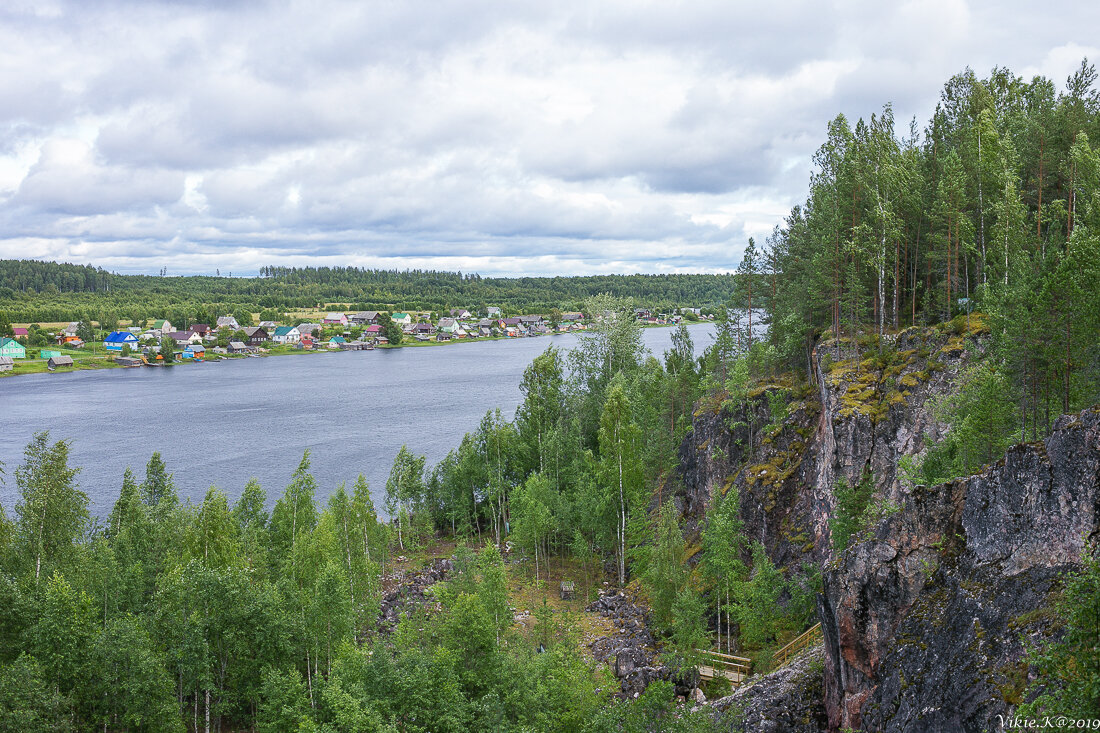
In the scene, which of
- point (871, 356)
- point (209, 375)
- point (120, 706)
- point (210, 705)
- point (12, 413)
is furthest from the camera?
point (209, 375)

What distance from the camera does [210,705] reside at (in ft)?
94.0

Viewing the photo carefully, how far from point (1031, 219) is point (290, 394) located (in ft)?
327

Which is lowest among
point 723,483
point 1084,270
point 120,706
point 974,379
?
point 120,706

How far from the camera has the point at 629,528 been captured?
43.9 m

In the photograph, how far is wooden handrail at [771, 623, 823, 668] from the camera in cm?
2848

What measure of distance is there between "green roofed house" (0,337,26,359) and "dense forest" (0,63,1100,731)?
119348 millimetres

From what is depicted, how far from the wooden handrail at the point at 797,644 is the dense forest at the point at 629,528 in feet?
2.86

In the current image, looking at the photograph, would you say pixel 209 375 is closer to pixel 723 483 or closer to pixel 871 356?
pixel 723 483

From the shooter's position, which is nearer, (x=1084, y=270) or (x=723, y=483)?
(x=1084, y=270)

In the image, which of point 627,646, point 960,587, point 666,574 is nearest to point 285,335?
point 627,646

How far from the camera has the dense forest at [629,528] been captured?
23.5m

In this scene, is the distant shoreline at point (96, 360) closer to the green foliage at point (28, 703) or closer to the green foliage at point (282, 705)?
the green foliage at point (282, 705)

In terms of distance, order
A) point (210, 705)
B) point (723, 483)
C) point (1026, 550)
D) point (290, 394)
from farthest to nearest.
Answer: point (290, 394)
point (723, 483)
point (210, 705)
point (1026, 550)

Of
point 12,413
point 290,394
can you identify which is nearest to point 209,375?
point 290,394
